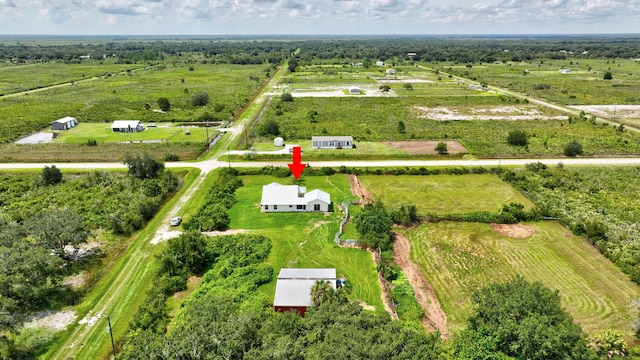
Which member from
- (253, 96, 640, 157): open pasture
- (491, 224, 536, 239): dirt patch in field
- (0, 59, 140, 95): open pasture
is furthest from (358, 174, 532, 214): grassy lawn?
(0, 59, 140, 95): open pasture

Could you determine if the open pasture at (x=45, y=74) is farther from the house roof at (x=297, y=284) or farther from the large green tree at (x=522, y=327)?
the large green tree at (x=522, y=327)

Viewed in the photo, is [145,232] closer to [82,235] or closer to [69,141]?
[82,235]

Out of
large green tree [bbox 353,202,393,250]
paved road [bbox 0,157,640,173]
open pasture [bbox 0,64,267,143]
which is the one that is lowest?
large green tree [bbox 353,202,393,250]

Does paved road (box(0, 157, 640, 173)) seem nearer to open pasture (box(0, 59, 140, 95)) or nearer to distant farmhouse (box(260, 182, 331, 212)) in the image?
distant farmhouse (box(260, 182, 331, 212))

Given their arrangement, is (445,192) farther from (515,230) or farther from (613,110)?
(613,110)

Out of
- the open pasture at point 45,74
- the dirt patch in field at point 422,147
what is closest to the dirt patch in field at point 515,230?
the dirt patch in field at point 422,147

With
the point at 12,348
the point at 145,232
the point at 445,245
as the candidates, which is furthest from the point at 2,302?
the point at 445,245
